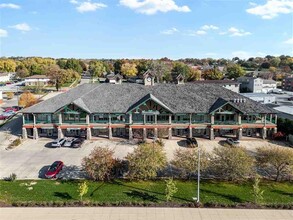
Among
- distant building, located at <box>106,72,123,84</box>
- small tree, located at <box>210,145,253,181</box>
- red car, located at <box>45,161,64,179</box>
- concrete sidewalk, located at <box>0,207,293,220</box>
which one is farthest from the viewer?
distant building, located at <box>106,72,123,84</box>

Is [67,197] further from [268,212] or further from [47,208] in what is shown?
[268,212]

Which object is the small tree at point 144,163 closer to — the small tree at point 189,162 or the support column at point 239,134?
the small tree at point 189,162

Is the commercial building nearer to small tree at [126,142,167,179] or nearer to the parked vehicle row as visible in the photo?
the parked vehicle row

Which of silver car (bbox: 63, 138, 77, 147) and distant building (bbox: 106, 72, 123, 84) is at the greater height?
distant building (bbox: 106, 72, 123, 84)

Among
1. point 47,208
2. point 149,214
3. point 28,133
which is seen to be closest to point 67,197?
point 47,208

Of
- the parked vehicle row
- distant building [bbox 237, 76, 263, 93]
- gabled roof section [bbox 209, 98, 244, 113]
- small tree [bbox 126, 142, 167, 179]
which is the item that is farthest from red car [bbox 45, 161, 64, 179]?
distant building [bbox 237, 76, 263, 93]

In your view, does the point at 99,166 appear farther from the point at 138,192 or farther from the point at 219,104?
the point at 219,104
